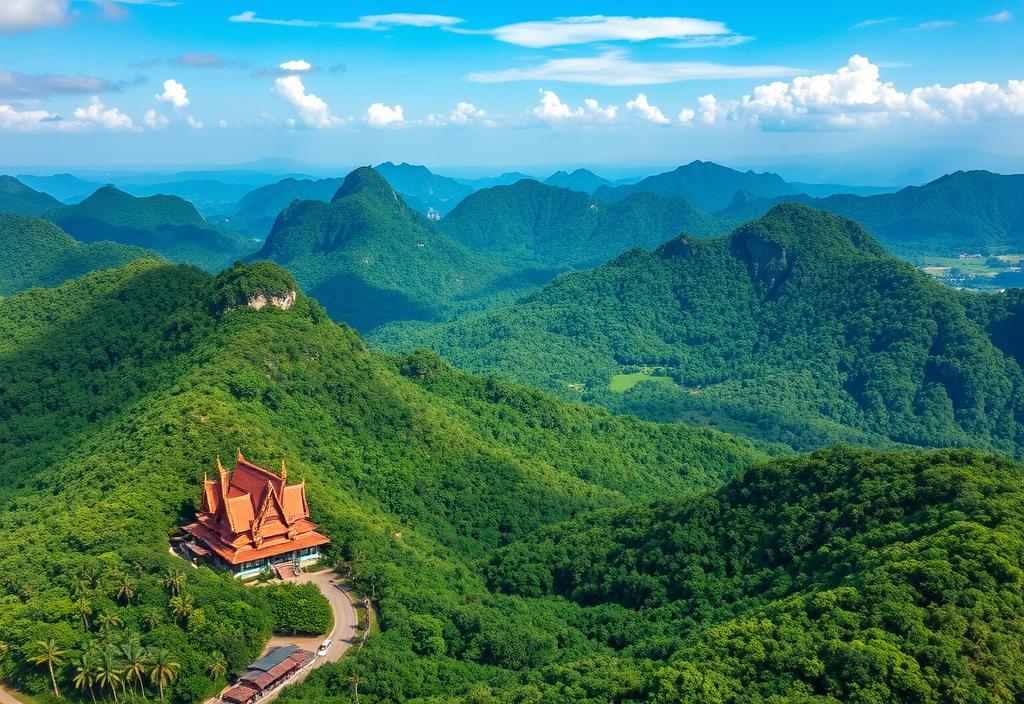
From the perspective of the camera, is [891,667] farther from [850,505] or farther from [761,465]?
[761,465]

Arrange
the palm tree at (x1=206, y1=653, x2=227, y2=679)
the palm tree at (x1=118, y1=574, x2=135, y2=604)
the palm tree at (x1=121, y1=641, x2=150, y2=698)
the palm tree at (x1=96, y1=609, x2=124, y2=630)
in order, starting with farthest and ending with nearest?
1. the palm tree at (x1=118, y1=574, x2=135, y2=604)
2. the palm tree at (x1=96, y1=609, x2=124, y2=630)
3. the palm tree at (x1=206, y1=653, x2=227, y2=679)
4. the palm tree at (x1=121, y1=641, x2=150, y2=698)

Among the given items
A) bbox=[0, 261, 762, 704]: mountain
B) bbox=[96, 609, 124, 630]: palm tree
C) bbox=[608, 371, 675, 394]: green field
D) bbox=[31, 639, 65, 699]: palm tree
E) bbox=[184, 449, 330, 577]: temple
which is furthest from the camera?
bbox=[608, 371, 675, 394]: green field

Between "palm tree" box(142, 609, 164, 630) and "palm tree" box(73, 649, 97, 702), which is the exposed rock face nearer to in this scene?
"palm tree" box(142, 609, 164, 630)

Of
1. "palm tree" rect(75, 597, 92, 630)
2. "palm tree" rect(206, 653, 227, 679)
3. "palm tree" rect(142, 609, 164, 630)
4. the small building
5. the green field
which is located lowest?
the green field

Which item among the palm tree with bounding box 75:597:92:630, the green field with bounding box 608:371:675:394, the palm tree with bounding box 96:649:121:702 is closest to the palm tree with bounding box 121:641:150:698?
the palm tree with bounding box 96:649:121:702

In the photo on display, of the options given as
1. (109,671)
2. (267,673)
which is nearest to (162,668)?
(109,671)

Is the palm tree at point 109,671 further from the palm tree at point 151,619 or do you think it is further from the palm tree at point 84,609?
the palm tree at point 84,609
